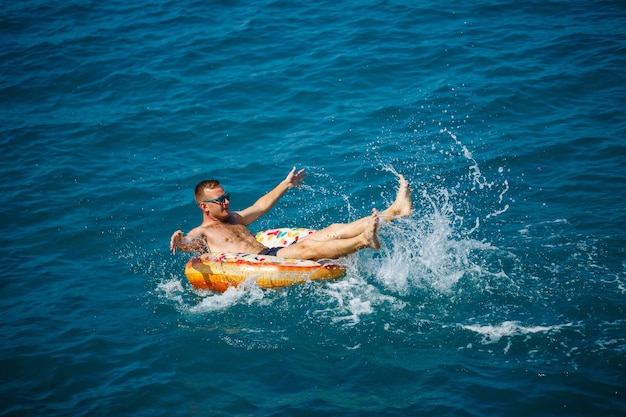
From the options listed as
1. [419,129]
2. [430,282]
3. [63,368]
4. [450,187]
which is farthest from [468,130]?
[63,368]

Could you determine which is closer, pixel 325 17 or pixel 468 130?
pixel 468 130

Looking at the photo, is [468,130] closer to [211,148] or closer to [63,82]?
[211,148]

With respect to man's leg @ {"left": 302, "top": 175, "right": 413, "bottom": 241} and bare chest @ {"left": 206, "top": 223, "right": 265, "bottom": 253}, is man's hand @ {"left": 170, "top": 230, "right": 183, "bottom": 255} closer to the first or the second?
bare chest @ {"left": 206, "top": 223, "right": 265, "bottom": 253}

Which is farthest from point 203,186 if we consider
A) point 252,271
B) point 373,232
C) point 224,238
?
point 373,232

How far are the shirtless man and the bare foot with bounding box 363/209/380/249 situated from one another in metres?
0.31

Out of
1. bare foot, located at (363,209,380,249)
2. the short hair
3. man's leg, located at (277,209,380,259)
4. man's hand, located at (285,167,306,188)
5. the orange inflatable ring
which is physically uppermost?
the short hair

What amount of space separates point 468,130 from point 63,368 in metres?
7.74

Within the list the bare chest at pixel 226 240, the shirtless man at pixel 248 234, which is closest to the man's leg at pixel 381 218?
the shirtless man at pixel 248 234

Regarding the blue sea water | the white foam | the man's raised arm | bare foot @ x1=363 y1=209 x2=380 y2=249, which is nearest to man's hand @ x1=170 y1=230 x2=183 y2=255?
the blue sea water

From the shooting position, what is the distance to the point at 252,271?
7.90 m

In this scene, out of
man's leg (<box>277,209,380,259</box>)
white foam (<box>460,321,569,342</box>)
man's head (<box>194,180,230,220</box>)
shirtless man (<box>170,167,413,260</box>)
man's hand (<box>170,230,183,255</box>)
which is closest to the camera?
white foam (<box>460,321,569,342</box>)

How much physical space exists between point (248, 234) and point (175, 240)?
1.07 metres

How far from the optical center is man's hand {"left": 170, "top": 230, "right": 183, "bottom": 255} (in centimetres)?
800

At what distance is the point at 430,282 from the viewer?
7.91 meters
